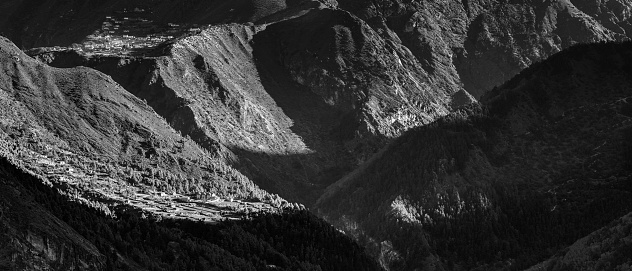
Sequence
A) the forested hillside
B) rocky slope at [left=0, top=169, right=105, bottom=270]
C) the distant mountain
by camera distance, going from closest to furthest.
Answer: rocky slope at [left=0, top=169, right=105, bottom=270], the forested hillside, the distant mountain

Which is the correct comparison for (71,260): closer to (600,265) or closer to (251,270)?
(251,270)

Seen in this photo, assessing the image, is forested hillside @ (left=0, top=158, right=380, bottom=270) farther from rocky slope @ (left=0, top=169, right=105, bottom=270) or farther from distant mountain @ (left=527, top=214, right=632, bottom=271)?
distant mountain @ (left=527, top=214, right=632, bottom=271)

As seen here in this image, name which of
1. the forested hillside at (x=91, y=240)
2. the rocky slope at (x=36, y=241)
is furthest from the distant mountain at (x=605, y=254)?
the rocky slope at (x=36, y=241)


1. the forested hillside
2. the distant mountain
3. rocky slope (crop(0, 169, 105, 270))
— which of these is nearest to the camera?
rocky slope (crop(0, 169, 105, 270))

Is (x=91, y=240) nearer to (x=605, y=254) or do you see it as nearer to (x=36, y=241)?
(x=36, y=241)

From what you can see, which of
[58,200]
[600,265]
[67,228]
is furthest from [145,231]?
[600,265]

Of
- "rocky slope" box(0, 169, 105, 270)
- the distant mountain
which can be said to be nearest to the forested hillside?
"rocky slope" box(0, 169, 105, 270)

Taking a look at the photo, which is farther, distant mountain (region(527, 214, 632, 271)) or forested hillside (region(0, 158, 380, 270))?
distant mountain (region(527, 214, 632, 271))

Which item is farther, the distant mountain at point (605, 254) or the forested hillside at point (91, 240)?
the distant mountain at point (605, 254)

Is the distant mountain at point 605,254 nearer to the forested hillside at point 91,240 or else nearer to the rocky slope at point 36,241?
the forested hillside at point 91,240

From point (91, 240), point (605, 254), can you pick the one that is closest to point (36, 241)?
point (91, 240)

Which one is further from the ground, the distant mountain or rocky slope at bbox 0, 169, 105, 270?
the distant mountain
